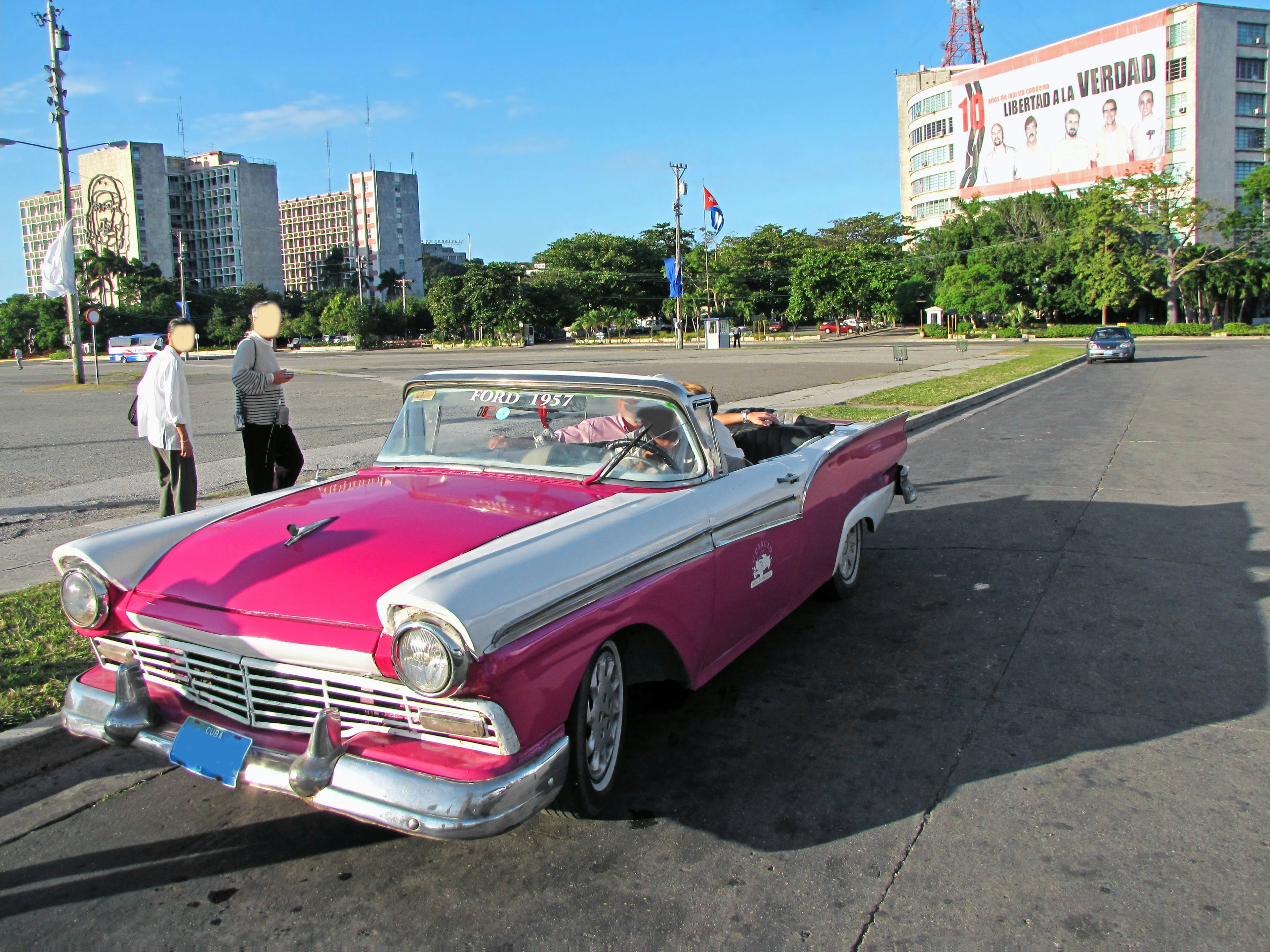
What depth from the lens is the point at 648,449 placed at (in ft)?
12.0

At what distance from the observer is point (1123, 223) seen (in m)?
58.2

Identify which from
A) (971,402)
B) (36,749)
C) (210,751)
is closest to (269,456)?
(36,749)

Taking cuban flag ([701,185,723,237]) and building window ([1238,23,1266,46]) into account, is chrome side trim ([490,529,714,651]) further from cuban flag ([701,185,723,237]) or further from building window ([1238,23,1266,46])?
building window ([1238,23,1266,46])

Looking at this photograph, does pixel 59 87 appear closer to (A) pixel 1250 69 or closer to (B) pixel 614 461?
(B) pixel 614 461

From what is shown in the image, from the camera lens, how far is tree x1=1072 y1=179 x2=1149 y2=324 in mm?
58062

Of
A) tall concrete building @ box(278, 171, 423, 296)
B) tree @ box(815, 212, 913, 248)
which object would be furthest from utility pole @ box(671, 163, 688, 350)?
tall concrete building @ box(278, 171, 423, 296)

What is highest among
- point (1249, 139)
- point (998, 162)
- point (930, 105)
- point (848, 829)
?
point (930, 105)

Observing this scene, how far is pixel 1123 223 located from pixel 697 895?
6596 cm

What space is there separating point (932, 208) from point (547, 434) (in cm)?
10805

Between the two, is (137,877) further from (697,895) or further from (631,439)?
(631,439)

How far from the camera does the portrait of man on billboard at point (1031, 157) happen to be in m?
86.7

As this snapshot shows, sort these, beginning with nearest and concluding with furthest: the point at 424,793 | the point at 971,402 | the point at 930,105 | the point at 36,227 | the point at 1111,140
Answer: the point at 424,793 < the point at 971,402 < the point at 1111,140 < the point at 930,105 < the point at 36,227

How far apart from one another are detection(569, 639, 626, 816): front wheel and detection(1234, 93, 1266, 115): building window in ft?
309

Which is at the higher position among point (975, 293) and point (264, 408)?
point (975, 293)
